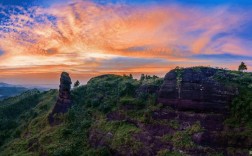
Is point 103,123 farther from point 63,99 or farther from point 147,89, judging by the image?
point 63,99

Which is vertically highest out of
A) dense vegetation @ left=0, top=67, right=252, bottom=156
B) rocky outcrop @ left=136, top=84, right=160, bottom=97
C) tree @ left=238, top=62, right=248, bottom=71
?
tree @ left=238, top=62, right=248, bottom=71

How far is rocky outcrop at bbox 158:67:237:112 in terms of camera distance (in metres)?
31.4

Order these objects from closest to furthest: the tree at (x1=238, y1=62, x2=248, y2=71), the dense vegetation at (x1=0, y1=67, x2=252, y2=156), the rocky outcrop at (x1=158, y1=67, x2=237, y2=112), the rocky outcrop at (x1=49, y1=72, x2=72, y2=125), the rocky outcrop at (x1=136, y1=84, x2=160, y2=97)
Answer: the dense vegetation at (x1=0, y1=67, x2=252, y2=156) < the rocky outcrop at (x1=158, y1=67, x2=237, y2=112) < the tree at (x1=238, y1=62, x2=248, y2=71) < the rocky outcrop at (x1=136, y1=84, x2=160, y2=97) < the rocky outcrop at (x1=49, y1=72, x2=72, y2=125)

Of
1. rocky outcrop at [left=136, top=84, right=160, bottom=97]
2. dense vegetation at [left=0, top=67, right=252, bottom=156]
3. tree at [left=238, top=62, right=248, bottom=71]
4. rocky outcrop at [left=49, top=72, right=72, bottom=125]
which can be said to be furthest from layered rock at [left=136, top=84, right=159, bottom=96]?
rocky outcrop at [left=49, top=72, right=72, bottom=125]

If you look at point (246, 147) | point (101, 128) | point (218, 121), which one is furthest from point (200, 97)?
point (101, 128)

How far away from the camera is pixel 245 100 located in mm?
30266

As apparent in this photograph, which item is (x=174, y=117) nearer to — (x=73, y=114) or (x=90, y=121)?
(x=90, y=121)

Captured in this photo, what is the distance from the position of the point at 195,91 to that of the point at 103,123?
44.1ft

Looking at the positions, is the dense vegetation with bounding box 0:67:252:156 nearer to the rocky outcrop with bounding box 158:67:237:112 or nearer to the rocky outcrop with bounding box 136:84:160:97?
the rocky outcrop with bounding box 136:84:160:97

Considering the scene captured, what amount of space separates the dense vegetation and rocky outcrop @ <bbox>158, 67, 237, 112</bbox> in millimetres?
1017

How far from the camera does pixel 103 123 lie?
39.4 m

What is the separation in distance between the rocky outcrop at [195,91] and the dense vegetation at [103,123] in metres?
1.02

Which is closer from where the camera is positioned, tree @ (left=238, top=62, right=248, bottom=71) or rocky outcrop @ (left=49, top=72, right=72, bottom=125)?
tree @ (left=238, top=62, right=248, bottom=71)

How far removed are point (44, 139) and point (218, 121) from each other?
23829 mm
